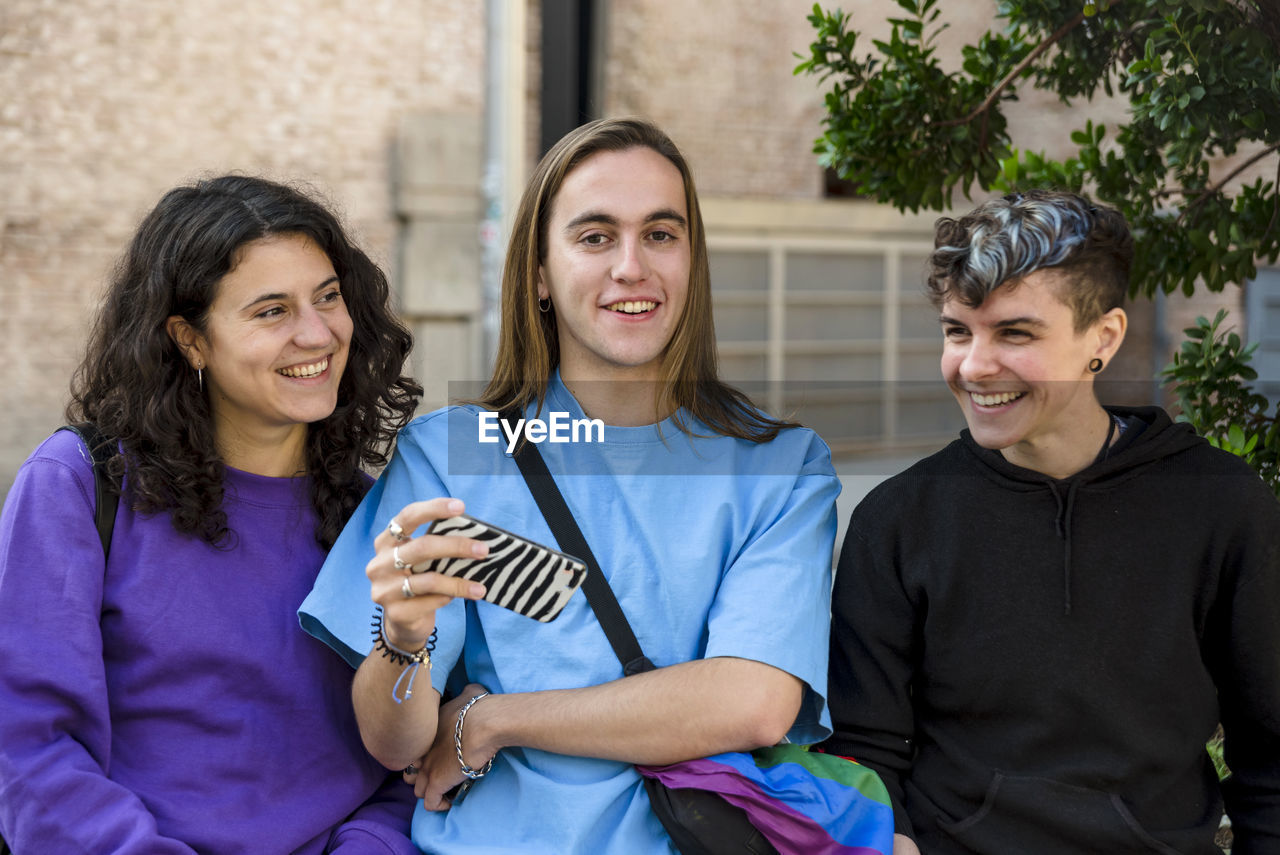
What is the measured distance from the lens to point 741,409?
2518 millimetres

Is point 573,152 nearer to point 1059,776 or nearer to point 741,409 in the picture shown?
point 741,409

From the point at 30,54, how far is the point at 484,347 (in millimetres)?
3365

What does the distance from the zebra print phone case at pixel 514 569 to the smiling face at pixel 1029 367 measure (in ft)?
2.71

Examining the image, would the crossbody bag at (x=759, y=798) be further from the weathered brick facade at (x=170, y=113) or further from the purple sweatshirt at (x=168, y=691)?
the weathered brick facade at (x=170, y=113)

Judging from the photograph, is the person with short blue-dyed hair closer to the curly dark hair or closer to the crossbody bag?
the crossbody bag

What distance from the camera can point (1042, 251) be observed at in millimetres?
2166

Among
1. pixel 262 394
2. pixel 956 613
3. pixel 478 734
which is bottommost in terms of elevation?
pixel 478 734

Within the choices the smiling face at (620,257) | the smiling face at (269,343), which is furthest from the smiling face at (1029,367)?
the smiling face at (269,343)

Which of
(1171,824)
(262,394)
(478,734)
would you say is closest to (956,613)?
(1171,824)

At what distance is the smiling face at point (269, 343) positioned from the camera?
2.31 metres

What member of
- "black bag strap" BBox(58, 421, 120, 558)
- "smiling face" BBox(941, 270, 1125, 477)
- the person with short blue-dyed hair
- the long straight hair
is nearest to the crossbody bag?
the person with short blue-dyed hair

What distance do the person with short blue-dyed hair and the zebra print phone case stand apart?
73 cm

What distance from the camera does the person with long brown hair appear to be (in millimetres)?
2078

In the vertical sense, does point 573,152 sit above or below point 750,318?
above
